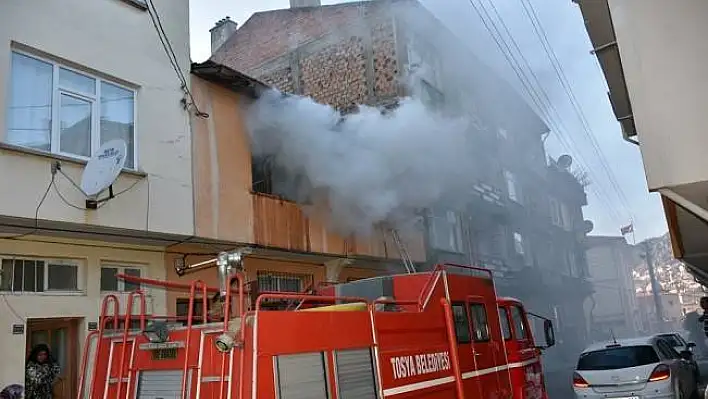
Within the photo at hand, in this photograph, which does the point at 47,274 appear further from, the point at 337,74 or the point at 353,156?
the point at 337,74

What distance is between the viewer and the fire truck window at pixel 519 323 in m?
8.39

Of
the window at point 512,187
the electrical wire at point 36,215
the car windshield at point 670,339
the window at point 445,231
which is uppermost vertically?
the window at point 512,187

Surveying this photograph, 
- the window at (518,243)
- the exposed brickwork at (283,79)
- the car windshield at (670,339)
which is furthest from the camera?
the window at (518,243)

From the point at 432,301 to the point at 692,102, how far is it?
340 cm

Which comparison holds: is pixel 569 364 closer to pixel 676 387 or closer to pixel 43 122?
pixel 676 387

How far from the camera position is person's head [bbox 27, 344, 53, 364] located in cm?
798

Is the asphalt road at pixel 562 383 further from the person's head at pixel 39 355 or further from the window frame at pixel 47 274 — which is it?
the person's head at pixel 39 355

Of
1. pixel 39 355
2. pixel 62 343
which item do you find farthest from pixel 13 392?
pixel 62 343

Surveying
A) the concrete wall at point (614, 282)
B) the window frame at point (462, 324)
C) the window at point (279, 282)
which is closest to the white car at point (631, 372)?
the window frame at point (462, 324)

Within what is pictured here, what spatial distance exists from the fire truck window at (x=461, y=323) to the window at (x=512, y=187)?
16476 mm

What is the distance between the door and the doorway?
18.0 feet

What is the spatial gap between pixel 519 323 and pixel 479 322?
1.47 meters

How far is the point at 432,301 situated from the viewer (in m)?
6.50

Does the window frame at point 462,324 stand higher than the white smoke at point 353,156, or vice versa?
the white smoke at point 353,156
